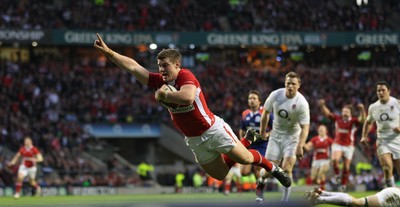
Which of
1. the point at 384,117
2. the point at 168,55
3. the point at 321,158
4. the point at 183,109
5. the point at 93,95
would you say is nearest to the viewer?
the point at 168,55

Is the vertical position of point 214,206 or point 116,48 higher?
point 116,48

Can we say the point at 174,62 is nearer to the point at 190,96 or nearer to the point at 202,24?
the point at 190,96

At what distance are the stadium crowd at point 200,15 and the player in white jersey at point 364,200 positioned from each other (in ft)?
116

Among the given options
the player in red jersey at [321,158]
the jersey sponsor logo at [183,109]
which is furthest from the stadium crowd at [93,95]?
the jersey sponsor logo at [183,109]

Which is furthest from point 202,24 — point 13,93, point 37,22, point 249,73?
point 13,93

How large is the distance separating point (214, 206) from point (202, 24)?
41.7 metres

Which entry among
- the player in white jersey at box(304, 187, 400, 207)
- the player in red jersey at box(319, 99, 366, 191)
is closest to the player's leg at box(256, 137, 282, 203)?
the player in white jersey at box(304, 187, 400, 207)

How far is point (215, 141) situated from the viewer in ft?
37.1

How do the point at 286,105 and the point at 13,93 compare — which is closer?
the point at 286,105

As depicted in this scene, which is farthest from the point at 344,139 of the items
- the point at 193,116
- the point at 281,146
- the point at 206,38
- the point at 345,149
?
the point at 206,38

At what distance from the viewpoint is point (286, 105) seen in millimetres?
15312

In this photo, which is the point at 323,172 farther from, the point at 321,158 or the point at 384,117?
the point at 384,117

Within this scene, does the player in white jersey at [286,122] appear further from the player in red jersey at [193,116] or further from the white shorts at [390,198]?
the white shorts at [390,198]

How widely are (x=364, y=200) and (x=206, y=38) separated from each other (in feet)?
122
